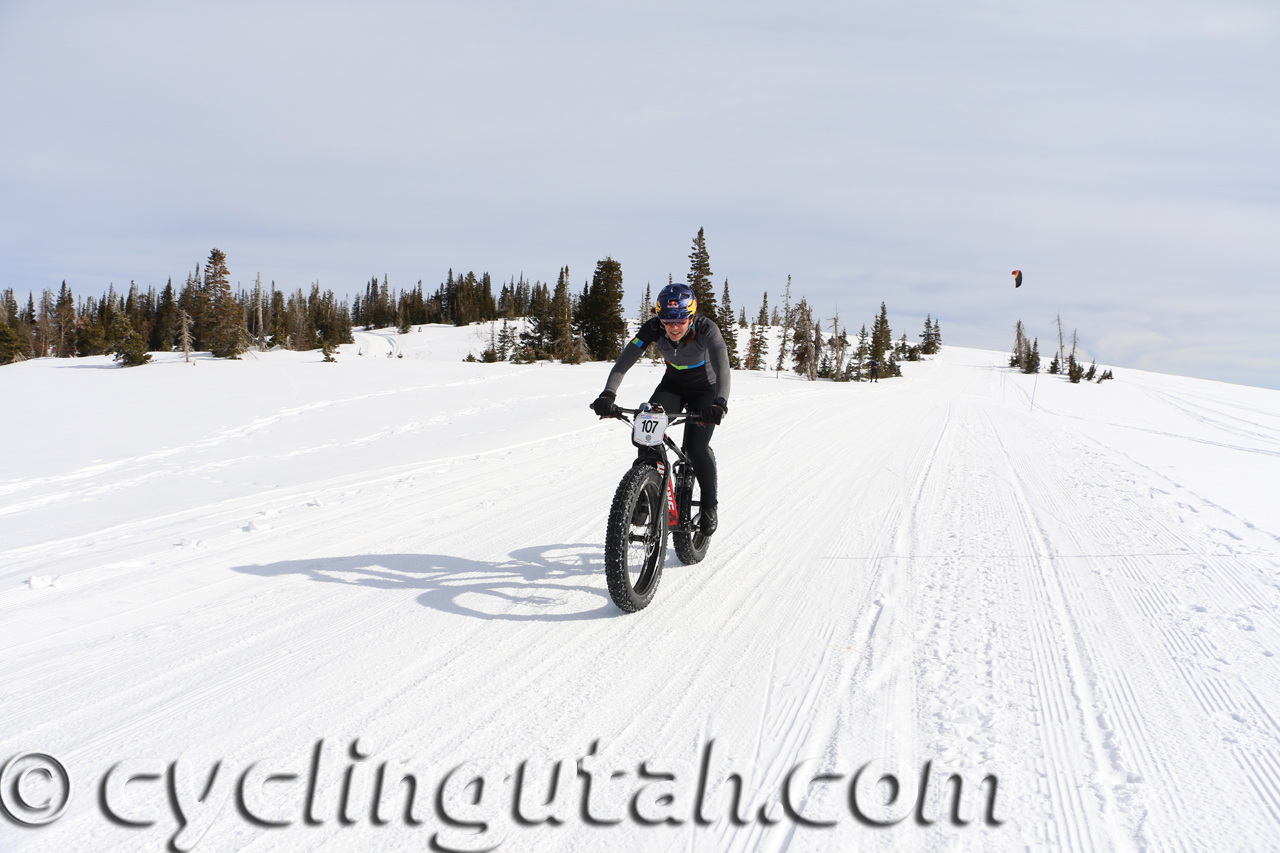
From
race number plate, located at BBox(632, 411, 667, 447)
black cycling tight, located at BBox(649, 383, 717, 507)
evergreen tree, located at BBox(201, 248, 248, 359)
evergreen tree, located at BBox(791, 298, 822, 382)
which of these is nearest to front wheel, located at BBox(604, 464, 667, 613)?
race number plate, located at BBox(632, 411, 667, 447)

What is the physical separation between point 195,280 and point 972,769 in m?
129

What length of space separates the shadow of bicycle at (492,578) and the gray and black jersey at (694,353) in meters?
1.56

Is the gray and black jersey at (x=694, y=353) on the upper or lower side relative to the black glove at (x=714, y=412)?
upper

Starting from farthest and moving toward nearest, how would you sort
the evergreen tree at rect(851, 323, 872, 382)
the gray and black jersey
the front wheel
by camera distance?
the evergreen tree at rect(851, 323, 872, 382) < the gray and black jersey < the front wheel

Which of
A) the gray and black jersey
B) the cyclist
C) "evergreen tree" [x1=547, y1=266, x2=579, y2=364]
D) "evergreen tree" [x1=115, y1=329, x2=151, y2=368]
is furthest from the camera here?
"evergreen tree" [x1=547, y1=266, x2=579, y2=364]

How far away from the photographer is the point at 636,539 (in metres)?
4.38

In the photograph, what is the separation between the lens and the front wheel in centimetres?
400

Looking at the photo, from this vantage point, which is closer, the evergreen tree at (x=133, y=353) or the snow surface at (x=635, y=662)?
the snow surface at (x=635, y=662)

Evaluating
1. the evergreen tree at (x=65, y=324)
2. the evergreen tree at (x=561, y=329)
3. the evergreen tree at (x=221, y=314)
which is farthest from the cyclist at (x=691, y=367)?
the evergreen tree at (x=65, y=324)

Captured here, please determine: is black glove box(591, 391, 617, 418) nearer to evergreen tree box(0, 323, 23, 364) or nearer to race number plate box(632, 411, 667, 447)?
race number plate box(632, 411, 667, 447)

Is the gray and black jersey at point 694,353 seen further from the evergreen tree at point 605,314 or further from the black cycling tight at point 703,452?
the evergreen tree at point 605,314

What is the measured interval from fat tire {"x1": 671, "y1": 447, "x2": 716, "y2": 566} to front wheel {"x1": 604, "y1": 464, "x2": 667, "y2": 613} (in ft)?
1.47

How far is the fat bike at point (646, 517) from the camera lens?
4.02 m

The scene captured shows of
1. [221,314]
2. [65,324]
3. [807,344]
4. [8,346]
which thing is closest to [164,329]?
[65,324]
